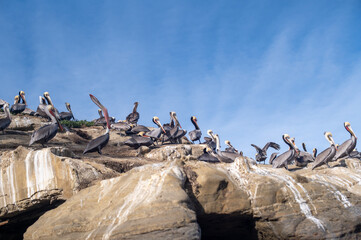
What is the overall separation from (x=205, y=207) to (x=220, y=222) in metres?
0.89

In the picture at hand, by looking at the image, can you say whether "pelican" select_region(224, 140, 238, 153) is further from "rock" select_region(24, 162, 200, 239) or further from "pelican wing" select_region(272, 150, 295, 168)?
"rock" select_region(24, 162, 200, 239)

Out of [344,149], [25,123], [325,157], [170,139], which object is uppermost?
[25,123]

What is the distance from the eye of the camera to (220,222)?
28.0ft

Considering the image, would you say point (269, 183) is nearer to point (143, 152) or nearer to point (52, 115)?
point (143, 152)

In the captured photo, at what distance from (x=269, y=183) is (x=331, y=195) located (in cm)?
177

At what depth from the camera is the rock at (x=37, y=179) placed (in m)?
8.78

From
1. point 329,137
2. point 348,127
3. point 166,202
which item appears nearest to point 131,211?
point 166,202

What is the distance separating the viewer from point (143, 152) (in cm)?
1686

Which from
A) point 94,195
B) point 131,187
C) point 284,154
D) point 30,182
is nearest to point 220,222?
point 131,187

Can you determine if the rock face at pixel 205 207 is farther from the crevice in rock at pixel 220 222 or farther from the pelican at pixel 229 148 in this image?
the pelican at pixel 229 148

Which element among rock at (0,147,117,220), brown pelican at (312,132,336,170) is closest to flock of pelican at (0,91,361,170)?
brown pelican at (312,132,336,170)

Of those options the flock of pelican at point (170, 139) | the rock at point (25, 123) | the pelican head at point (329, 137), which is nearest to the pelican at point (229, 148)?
the flock of pelican at point (170, 139)

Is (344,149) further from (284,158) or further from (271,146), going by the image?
(271,146)

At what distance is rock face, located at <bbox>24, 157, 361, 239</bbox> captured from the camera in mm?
6535
